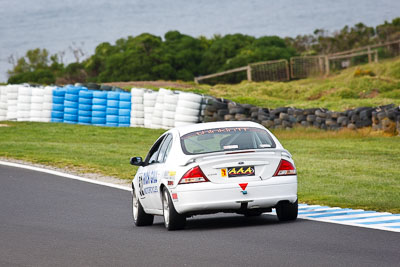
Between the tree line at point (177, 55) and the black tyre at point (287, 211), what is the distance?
65279 mm

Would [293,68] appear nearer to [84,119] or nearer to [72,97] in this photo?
[84,119]

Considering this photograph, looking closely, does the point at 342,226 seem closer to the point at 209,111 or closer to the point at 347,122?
the point at 347,122

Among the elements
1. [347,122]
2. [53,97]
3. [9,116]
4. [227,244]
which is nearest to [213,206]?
[227,244]

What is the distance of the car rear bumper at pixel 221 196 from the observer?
11.0 metres

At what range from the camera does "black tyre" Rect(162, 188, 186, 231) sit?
11.3 metres

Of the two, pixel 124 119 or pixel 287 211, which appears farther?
pixel 124 119

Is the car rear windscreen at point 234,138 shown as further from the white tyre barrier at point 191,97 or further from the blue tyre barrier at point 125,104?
the blue tyre barrier at point 125,104

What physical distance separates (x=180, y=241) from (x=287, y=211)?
2026mm

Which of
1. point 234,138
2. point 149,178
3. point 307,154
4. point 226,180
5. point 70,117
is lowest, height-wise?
point 307,154

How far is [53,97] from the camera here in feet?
128

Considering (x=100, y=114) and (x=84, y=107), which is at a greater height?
(x=84, y=107)

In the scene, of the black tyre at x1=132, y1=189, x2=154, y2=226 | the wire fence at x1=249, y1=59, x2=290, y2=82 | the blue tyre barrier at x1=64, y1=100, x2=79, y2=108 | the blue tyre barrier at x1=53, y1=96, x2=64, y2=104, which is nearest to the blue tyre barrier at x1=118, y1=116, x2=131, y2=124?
the blue tyre barrier at x1=64, y1=100, x2=79, y2=108

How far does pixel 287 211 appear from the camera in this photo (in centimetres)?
1166

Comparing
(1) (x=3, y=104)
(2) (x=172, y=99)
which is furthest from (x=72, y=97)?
(2) (x=172, y=99)
